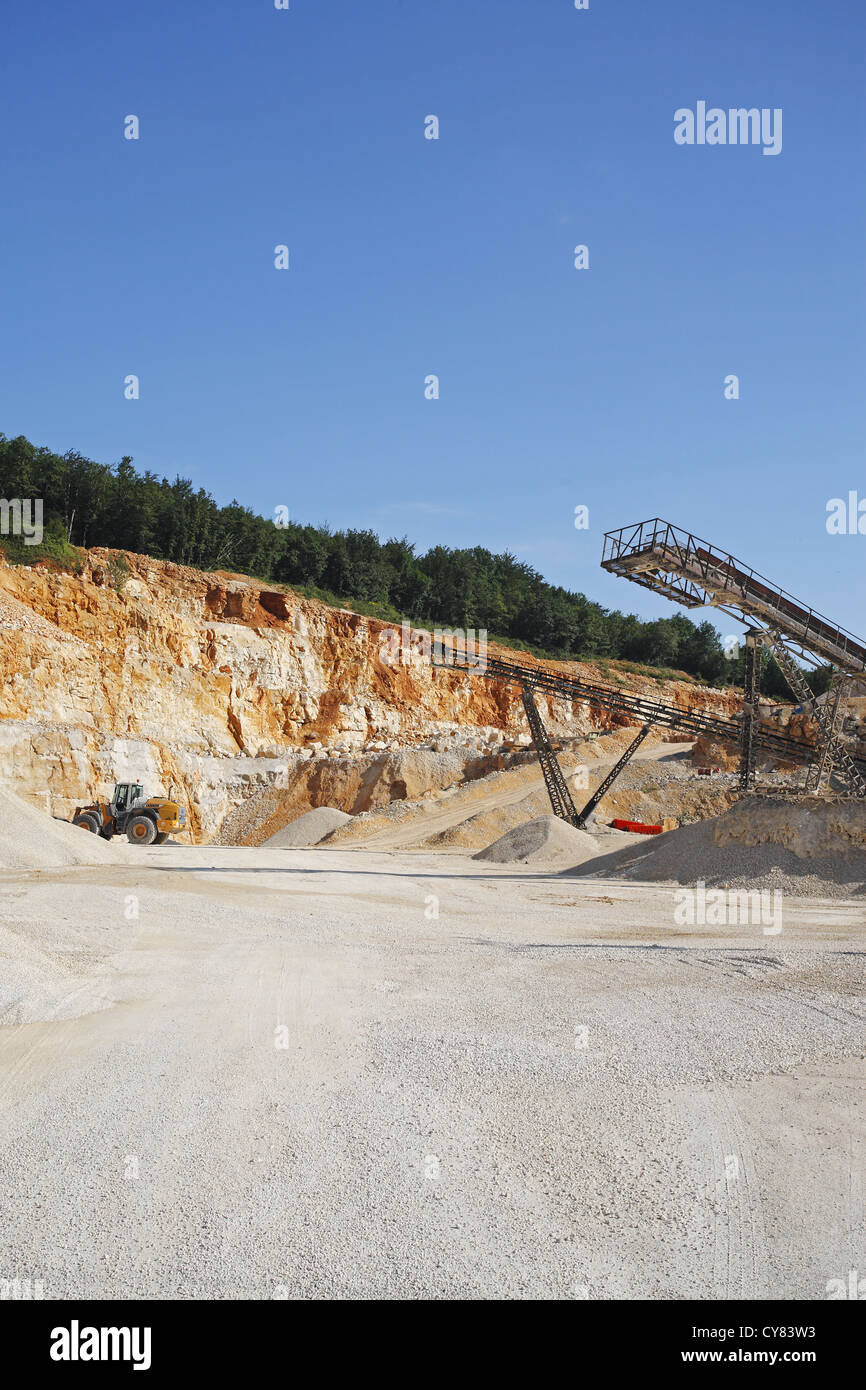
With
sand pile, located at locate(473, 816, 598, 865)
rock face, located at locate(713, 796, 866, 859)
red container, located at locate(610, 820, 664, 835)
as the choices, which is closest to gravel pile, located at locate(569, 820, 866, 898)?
rock face, located at locate(713, 796, 866, 859)

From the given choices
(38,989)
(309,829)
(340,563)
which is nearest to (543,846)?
(309,829)

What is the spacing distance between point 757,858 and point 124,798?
1935 centimetres

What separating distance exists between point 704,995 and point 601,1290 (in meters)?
5.00

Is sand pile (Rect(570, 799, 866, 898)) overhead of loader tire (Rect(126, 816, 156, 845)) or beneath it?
overhead

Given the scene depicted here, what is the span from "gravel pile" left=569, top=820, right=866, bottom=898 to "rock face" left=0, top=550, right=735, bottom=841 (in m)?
20.5

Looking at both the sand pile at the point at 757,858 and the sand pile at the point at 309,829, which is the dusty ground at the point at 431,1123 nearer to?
the sand pile at the point at 757,858

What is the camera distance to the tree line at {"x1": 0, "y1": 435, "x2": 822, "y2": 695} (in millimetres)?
49719

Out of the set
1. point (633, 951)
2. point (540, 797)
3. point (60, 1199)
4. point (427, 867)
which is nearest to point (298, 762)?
point (540, 797)

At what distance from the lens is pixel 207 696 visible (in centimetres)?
4109

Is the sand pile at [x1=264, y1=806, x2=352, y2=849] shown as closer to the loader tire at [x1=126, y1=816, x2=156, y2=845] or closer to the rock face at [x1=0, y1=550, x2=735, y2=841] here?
the rock face at [x1=0, y1=550, x2=735, y2=841]

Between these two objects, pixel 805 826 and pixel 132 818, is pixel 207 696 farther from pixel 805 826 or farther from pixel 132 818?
pixel 805 826

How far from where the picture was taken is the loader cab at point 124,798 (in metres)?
27.3

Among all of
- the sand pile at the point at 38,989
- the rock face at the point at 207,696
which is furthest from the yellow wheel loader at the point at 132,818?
the sand pile at the point at 38,989

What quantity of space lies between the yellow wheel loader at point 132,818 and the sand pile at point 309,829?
7876mm
